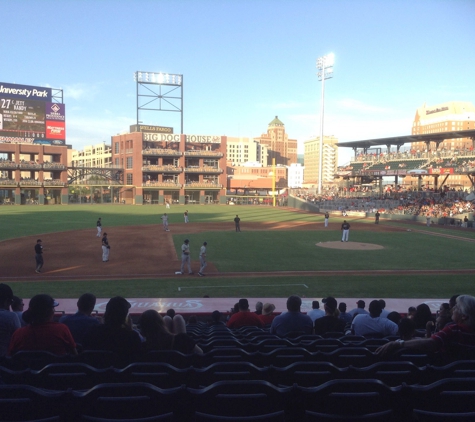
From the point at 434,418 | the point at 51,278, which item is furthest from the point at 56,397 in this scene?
the point at 51,278

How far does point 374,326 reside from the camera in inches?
289

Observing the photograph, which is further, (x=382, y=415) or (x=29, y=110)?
(x=29, y=110)

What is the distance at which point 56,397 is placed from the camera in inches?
121

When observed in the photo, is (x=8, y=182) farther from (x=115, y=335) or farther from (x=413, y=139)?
(x=115, y=335)

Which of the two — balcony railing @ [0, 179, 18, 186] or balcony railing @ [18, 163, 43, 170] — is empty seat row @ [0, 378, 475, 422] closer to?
balcony railing @ [18, 163, 43, 170]

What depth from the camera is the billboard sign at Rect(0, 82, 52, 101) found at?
233 feet

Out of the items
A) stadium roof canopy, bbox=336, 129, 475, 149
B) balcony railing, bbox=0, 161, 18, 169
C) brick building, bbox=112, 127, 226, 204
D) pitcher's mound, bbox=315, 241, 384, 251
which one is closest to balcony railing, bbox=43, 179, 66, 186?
balcony railing, bbox=0, 161, 18, 169

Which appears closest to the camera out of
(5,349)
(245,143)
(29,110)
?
(5,349)

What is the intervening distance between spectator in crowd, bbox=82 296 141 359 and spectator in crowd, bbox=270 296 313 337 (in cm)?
304

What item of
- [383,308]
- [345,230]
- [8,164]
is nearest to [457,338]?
[383,308]

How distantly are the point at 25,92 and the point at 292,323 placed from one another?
78012 mm

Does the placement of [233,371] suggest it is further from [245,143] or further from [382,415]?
[245,143]

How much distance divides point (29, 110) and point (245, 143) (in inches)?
5137

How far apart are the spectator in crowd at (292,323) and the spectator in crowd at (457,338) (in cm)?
273
